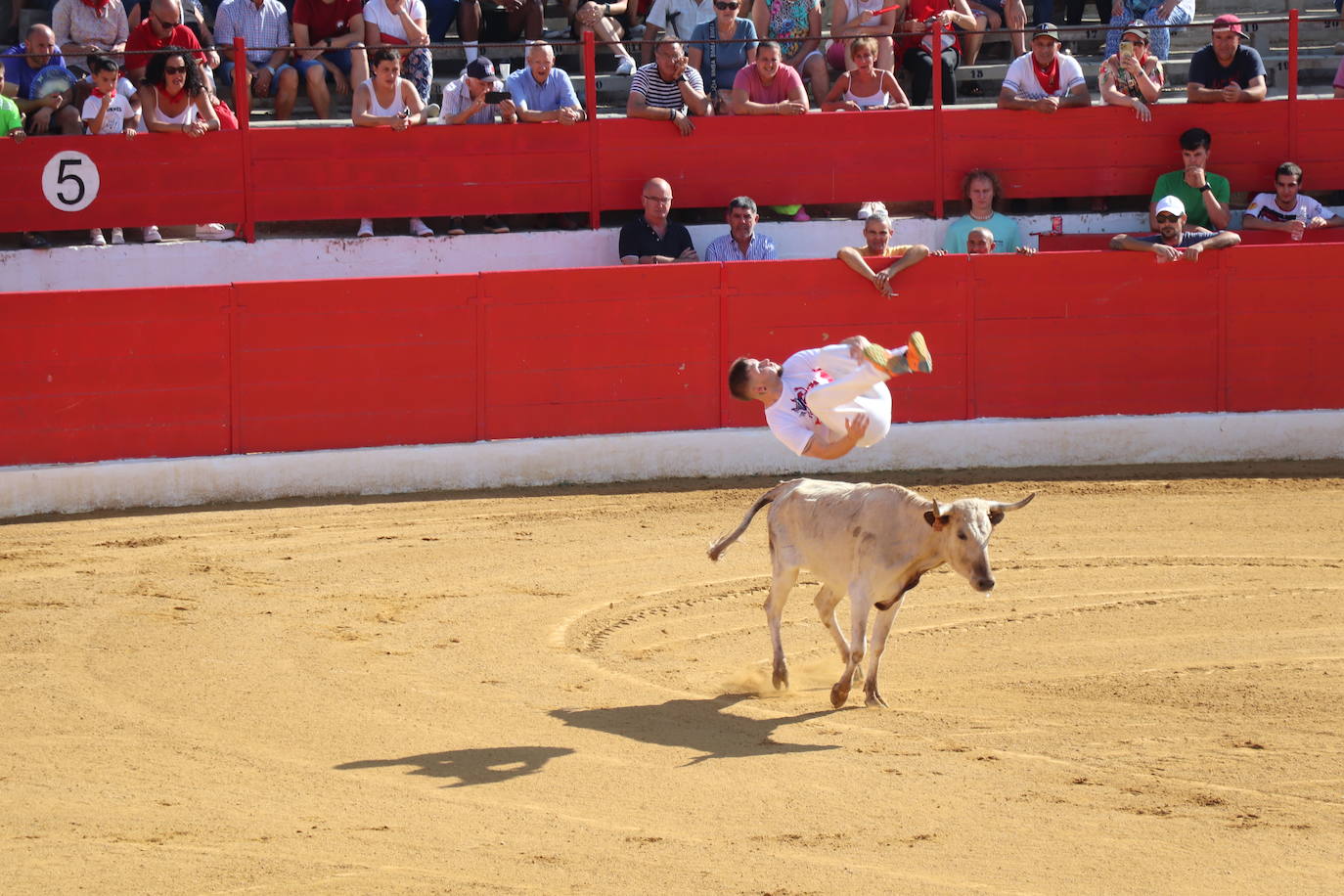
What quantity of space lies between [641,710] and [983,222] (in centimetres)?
729

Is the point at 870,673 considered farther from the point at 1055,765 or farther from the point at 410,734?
the point at 410,734

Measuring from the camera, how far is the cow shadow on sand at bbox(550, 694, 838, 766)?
6.79 meters

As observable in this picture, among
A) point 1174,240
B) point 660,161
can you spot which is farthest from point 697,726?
point 660,161

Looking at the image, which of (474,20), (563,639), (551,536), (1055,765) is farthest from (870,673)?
(474,20)

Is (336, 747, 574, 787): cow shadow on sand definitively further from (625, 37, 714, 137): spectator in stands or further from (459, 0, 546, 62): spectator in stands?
(459, 0, 546, 62): spectator in stands

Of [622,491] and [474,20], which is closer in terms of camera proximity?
[622,491]

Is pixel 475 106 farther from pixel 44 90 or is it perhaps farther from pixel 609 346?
pixel 44 90

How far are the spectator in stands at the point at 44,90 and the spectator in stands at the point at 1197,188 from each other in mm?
8602

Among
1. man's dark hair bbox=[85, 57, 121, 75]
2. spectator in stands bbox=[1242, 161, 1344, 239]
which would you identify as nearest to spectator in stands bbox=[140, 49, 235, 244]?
man's dark hair bbox=[85, 57, 121, 75]

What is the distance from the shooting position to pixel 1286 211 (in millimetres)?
13328

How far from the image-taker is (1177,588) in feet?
29.8

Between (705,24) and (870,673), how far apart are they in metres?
8.32

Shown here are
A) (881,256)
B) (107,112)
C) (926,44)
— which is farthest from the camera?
(926,44)

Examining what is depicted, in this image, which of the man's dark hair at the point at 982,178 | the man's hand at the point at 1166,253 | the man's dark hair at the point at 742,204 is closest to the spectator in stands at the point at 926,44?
the man's dark hair at the point at 982,178
